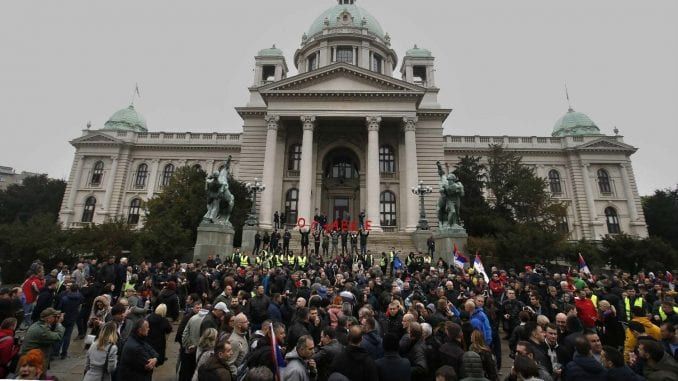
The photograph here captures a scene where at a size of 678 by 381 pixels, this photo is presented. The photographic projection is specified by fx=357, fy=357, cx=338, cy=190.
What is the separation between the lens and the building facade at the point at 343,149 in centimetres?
3300

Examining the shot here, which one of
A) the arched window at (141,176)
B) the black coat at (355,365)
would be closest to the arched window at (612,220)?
the black coat at (355,365)

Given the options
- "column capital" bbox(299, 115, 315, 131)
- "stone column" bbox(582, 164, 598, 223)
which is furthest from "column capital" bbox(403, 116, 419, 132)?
"stone column" bbox(582, 164, 598, 223)

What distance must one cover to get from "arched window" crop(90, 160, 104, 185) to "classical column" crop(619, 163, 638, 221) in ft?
214

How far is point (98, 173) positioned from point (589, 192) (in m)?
61.5

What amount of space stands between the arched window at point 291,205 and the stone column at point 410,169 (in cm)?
1098

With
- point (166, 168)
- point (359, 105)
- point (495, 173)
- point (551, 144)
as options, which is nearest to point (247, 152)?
point (359, 105)

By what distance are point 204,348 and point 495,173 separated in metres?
33.4

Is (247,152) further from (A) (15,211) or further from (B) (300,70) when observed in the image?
(A) (15,211)

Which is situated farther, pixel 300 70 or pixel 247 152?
pixel 300 70

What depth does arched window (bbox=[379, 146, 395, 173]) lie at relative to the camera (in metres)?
36.9

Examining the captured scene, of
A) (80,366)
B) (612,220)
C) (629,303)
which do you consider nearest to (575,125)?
(612,220)

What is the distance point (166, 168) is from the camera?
47.3 m

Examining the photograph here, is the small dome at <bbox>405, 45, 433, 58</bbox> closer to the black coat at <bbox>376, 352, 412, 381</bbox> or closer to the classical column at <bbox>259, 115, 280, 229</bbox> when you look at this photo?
the classical column at <bbox>259, 115, 280, 229</bbox>

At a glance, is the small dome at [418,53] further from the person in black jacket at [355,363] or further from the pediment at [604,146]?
the person in black jacket at [355,363]
